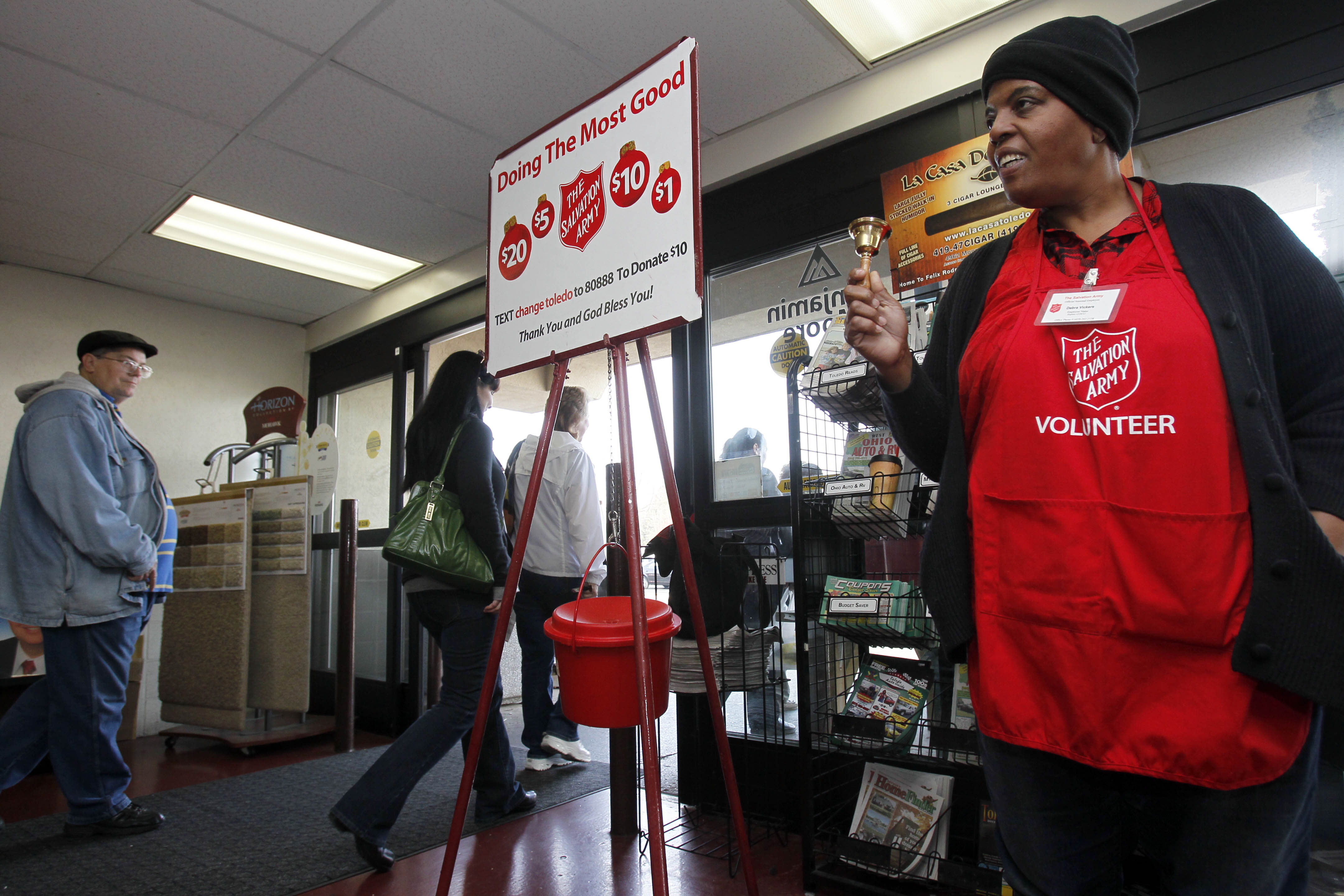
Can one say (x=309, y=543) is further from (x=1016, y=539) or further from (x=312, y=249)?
(x=1016, y=539)

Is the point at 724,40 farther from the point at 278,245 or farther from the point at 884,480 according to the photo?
the point at 278,245

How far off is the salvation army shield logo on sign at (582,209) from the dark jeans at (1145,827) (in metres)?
1.22

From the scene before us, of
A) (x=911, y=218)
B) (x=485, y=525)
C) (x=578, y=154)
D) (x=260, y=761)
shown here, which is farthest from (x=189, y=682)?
(x=911, y=218)

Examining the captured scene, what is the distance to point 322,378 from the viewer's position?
205 inches

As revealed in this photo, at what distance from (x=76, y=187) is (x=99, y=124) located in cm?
66

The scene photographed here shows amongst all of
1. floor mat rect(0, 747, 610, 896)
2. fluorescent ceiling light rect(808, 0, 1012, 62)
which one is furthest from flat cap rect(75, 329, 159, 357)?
fluorescent ceiling light rect(808, 0, 1012, 62)

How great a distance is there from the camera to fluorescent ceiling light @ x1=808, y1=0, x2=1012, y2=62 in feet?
7.72

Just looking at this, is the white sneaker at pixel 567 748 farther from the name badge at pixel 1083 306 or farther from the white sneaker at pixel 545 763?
the name badge at pixel 1083 306

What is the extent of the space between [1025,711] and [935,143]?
2.18 metres

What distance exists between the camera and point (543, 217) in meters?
1.76

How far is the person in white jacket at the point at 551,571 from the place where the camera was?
323 cm

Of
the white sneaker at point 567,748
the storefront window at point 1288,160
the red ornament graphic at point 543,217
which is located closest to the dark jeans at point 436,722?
the white sneaker at point 567,748

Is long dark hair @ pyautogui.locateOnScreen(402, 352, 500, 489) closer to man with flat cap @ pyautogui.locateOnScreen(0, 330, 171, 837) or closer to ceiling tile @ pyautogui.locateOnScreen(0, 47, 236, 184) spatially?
man with flat cap @ pyautogui.locateOnScreen(0, 330, 171, 837)

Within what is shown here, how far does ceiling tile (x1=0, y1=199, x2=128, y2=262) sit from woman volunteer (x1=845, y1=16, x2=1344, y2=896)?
431cm
